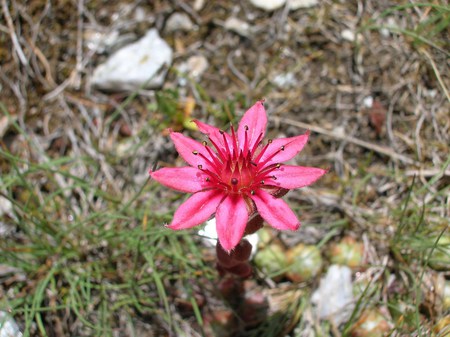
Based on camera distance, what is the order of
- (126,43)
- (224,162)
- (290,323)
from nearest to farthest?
(224,162)
(290,323)
(126,43)

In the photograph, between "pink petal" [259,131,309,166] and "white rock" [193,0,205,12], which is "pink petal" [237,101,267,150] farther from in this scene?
"white rock" [193,0,205,12]

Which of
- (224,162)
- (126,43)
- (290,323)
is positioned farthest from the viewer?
(126,43)

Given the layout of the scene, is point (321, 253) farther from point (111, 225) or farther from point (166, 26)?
point (166, 26)

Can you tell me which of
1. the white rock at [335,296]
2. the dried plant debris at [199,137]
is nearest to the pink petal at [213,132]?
the dried plant debris at [199,137]

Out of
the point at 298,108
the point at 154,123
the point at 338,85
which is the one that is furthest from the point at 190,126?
the point at 338,85

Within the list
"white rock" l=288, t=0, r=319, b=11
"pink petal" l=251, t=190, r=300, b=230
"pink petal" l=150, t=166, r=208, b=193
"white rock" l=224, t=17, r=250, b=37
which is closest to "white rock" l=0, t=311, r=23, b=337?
"pink petal" l=150, t=166, r=208, b=193

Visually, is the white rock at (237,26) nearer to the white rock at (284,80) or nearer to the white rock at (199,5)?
the white rock at (199,5)

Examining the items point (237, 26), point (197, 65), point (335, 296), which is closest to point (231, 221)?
point (335, 296)
